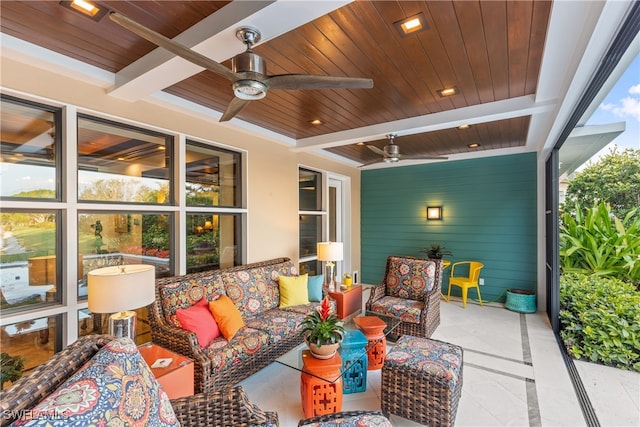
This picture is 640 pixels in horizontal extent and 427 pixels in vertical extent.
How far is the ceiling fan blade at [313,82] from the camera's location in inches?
68.2

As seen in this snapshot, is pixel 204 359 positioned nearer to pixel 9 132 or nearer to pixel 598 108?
pixel 9 132

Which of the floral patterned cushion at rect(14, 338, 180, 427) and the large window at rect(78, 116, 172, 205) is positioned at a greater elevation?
the large window at rect(78, 116, 172, 205)

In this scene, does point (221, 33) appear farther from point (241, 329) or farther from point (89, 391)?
point (241, 329)

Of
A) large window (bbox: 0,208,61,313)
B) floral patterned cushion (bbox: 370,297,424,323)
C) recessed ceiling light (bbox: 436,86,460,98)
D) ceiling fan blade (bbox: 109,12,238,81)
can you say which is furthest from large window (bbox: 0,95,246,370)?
recessed ceiling light (bbox: 436,86,460,98)

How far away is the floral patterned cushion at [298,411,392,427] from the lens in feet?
5.14

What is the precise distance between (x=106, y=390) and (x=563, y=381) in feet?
11.8

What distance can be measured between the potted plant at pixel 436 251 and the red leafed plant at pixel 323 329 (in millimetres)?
3695

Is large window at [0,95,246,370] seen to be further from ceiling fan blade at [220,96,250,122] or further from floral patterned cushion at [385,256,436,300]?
floral patterned cushion at [385,256,436,300]

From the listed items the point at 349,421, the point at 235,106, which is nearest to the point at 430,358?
the point at 349,421

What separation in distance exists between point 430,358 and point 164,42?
8.84 ft

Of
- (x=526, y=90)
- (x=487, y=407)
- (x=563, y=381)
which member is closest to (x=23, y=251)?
(x=487, y=407)

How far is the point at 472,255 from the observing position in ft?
17.9

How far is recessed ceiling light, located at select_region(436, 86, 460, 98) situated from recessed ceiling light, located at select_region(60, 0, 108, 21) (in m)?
2.74

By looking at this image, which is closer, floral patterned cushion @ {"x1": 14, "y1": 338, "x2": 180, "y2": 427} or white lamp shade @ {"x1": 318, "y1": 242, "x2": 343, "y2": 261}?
floral patterned cushion @ {"x1": 14, "y1": 338, "x2": 180, "y2": 427}
